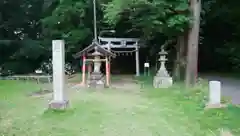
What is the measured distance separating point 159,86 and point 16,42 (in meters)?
11.8

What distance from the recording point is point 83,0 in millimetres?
17516

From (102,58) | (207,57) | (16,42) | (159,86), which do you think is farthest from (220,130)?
(16,42)

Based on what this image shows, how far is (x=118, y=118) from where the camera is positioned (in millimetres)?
5965

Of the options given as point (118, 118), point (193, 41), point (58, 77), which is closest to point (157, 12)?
point (193, 41)

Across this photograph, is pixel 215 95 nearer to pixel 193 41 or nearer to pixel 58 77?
pixel 58 77

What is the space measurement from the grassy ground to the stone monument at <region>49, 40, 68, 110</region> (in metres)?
0.27

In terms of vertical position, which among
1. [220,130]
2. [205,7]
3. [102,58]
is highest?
[205,7]

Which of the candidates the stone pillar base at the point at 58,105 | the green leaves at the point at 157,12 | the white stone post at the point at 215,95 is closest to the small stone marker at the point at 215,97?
the white stone post at the point at 215,95

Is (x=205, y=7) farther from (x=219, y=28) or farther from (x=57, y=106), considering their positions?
(x=57, y=106)

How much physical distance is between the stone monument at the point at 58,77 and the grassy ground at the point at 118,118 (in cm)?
27

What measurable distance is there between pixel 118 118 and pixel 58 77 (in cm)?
182

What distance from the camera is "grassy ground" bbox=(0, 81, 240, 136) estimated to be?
5.10m

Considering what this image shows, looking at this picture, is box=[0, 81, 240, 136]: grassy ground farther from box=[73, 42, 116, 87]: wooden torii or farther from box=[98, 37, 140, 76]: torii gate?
box=[98, 37, 140, 76]: torii gate

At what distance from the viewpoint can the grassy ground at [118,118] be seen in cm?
510
